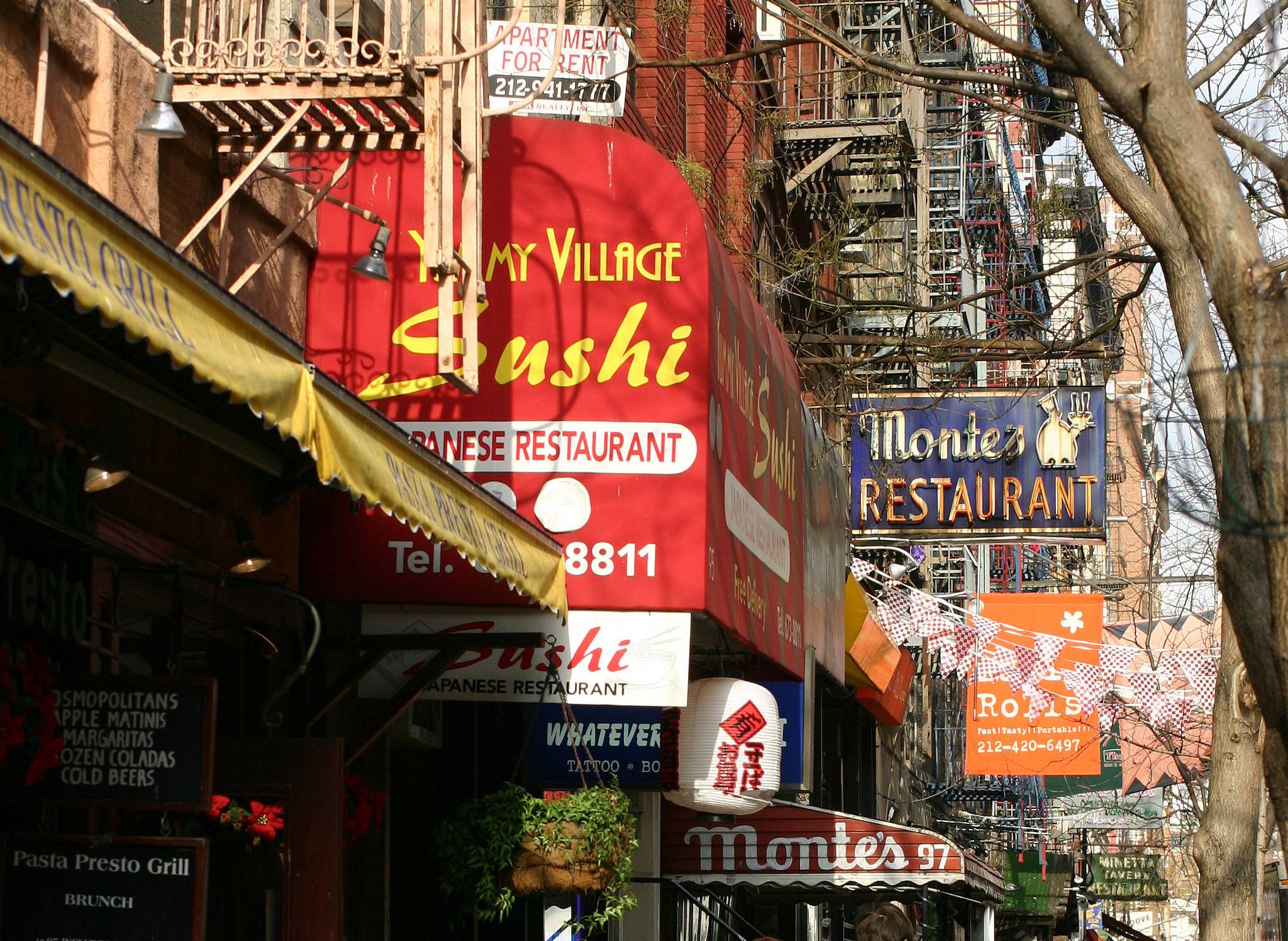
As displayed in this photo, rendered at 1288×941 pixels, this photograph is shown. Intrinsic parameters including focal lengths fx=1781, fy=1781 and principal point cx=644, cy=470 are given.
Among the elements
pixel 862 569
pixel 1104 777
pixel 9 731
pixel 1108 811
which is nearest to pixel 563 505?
pixel 9 731

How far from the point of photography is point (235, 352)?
5098 millimetres

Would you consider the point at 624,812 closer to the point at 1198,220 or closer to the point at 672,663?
the point at 672,663

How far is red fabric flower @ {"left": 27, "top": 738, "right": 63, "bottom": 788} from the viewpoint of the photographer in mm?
5887

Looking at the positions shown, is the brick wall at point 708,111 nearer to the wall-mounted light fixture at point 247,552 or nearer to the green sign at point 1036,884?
the wall-mounted light fixture at point 247,552

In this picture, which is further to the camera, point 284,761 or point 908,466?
point 908,466

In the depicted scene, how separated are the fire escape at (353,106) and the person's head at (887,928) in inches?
130

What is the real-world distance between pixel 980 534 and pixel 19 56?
13.0 m

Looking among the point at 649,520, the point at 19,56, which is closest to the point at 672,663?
the point at 649,520

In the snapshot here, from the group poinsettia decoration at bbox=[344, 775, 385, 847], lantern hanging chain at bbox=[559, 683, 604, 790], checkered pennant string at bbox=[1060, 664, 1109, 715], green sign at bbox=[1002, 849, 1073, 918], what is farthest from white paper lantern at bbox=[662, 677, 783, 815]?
green sign at bbox=[1002, 849, 1073, 918]

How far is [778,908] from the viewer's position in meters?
19.3

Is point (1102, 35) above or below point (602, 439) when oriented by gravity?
above

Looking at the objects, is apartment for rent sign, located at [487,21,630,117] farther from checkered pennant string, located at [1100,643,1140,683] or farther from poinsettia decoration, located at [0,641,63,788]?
checkered pennant string, located at [1100,643,1140,683]

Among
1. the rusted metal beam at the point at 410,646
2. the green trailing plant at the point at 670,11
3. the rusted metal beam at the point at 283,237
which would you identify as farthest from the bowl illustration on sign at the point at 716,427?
the green trailing plant at the point at 670,11

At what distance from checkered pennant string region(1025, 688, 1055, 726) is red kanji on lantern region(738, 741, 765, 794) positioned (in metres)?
9.11
